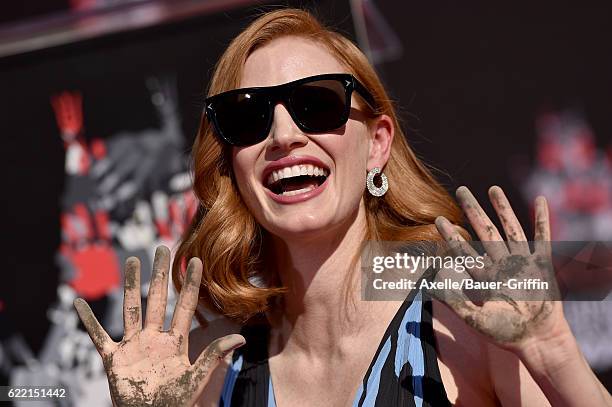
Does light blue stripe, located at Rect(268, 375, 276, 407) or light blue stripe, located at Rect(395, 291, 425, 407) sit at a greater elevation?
light blue stripe, located at Rect(395, 291, 425, 407)

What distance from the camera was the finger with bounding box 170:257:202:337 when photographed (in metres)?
1.42

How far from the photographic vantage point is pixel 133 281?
145cm

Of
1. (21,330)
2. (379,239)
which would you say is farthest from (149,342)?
(21,330)

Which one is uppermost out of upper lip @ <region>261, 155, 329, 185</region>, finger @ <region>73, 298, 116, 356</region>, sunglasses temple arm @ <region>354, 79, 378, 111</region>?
sunglasses temple arm @ <region>354, 79, 378, 111</region>

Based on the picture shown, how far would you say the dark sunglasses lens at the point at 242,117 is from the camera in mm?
1634

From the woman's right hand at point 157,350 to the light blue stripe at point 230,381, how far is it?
11.9 inches

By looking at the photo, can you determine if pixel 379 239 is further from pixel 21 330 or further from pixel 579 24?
pixel 21 330

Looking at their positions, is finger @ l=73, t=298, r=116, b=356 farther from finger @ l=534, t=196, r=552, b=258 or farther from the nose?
finger @ l=534, t=196, r=552, b=258

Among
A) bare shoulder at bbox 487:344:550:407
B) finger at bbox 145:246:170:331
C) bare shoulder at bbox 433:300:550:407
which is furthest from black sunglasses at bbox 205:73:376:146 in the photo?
bare shoulder at bbox 487:344:550:407

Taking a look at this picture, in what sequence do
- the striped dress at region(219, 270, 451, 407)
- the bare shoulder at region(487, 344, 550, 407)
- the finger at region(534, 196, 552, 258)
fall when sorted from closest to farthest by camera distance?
the finger at region(534, 196, 552, 258), the bare shoulder at region(487, 344, 550, 407), the striped dress at region(219, 270, 451, 407)

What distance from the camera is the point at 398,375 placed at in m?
1.51

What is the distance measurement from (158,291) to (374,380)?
0.48 metres

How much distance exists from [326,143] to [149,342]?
1.81 feet

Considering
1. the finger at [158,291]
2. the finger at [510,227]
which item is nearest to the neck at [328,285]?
the finger at [158,291]
